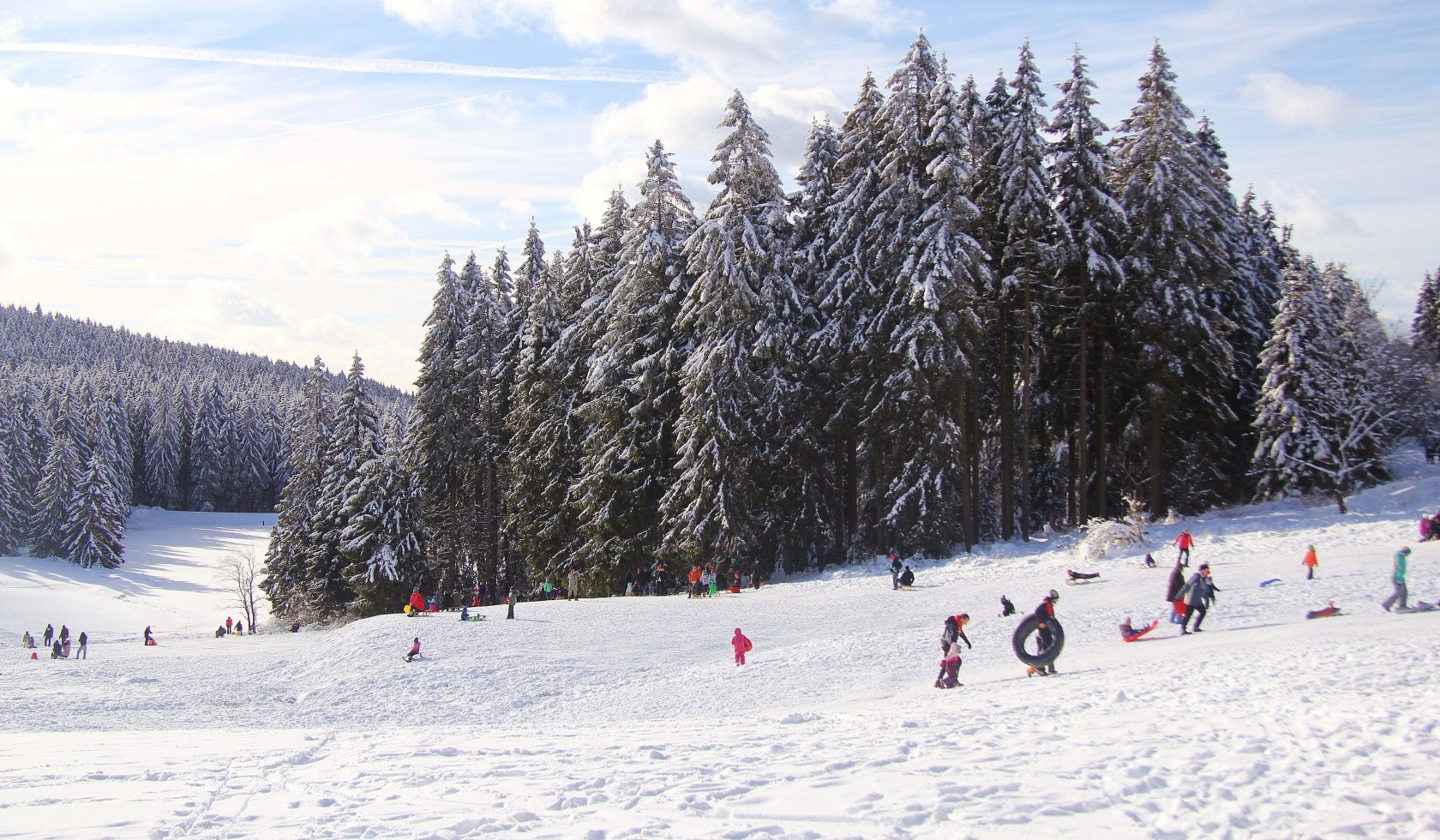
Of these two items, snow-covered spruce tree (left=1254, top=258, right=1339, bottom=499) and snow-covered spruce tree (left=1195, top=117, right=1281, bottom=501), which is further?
snow-covered spruce tree (left=1195, top=117, right=1281, bottom=501)

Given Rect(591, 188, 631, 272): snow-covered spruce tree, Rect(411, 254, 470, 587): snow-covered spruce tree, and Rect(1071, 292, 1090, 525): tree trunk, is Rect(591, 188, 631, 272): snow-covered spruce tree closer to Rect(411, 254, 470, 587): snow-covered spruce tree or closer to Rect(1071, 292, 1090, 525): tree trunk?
Rect(411, 254, 470, 587): snow-covered spruce tree

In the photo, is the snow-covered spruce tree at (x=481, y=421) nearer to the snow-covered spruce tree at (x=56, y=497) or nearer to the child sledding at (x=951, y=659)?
the child sledding at (x=951, y=659)

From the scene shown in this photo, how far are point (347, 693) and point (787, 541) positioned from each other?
18858 mm

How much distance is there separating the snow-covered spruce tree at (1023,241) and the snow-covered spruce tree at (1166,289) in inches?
125

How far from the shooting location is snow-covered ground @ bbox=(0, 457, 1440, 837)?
9109 millimetres

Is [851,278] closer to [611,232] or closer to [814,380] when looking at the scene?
[814,380]

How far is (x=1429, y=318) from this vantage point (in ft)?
225

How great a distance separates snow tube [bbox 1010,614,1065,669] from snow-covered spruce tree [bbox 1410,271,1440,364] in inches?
1817

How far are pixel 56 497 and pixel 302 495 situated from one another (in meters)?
35.4

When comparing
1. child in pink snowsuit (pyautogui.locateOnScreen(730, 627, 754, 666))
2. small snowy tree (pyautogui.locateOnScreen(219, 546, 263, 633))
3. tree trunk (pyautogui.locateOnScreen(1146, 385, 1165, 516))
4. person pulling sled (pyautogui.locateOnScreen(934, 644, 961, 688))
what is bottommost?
small snowy tree (pyautogui.locateOnScreen(219, 546, 263, 633))

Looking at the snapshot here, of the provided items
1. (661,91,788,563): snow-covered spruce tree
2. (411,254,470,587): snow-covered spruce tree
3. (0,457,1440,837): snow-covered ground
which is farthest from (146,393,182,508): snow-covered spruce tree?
(661,91,788,563): snow-covered spruce tree

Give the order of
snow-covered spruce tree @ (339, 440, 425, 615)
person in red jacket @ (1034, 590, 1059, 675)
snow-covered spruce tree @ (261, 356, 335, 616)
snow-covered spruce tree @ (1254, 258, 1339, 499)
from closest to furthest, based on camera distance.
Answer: person in red jacket @ (1034, 590, 1059, 675)
snow-covered spruce tree @ (1254, 258, 1339, 499)
snow-covered spruce tree @ (339, 440, 425, 615)
snow-covered spruce tree @ (261, 356, 335, 616)

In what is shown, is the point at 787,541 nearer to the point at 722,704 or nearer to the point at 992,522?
the point at 992,522

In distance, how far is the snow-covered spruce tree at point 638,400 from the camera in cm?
3812
